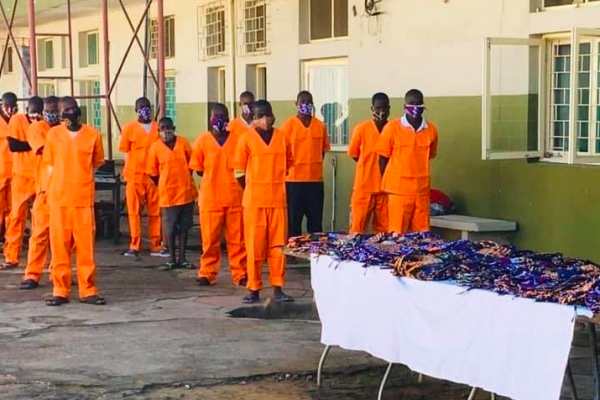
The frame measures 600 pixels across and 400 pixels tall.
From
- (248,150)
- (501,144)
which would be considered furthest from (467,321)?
(501,144)

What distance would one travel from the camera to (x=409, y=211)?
11.0 m

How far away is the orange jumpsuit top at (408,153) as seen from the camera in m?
11.0

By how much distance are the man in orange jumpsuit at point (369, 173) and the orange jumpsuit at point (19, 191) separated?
3.66 m

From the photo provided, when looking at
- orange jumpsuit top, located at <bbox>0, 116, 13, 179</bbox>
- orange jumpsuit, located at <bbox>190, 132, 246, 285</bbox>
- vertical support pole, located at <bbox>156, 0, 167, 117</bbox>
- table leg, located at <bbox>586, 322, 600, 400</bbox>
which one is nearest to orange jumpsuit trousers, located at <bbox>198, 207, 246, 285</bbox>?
orange jumpsuit, located at <bbox>190, 132, 246, 285</bbox>

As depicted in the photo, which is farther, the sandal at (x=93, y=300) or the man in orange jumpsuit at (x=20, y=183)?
the man in orange jumpsuit at (x=20, y=183)

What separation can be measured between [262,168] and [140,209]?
4286mm

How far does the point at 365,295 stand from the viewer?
23.7 ft

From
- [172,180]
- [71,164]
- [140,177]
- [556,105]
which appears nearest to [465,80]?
[556,105]

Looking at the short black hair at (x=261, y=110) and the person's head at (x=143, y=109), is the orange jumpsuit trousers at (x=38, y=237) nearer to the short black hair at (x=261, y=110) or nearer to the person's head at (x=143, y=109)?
the short black hair at (x=261, y=110)

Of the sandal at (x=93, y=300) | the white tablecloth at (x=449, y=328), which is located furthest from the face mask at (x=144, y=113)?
the white tablecloth at (x=449, y=328)

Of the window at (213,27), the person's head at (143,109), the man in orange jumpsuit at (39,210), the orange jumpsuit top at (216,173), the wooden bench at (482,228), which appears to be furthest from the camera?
the window at (213,27)

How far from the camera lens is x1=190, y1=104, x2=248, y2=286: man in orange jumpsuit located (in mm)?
11438

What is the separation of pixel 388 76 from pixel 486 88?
303 cm

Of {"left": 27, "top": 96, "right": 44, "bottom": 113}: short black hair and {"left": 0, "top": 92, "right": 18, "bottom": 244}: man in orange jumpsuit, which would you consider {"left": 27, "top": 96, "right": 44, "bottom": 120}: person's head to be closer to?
{"left": 27, "top": 96, "right": 44, "bottom": 113}: short black hair
